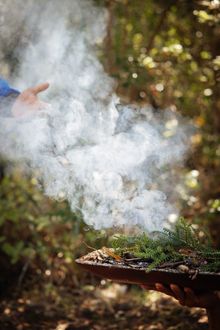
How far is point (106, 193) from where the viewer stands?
338 centimetres

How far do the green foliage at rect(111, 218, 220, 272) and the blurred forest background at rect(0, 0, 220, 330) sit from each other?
2147 millimetres

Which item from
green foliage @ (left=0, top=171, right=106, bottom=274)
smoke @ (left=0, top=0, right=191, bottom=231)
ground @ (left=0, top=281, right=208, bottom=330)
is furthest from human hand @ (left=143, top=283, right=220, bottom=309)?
green foliage @ (left=0, top=171, right=106, bottom=274)

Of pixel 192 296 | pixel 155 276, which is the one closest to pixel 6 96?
pixel 155 276

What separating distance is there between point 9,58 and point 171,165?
68.9 inches

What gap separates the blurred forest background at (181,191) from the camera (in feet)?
16.3

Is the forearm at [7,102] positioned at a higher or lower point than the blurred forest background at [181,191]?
higher

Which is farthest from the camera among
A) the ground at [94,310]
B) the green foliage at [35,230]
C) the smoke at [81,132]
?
the green foliage at [35,230]

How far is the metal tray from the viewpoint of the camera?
7.36ft

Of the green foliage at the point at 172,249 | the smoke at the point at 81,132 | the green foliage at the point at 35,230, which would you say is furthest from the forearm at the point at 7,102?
the green foliage at the point at 35,230

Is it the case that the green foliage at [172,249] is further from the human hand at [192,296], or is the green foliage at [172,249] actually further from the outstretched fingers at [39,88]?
the outstretched fingers at [39,88]

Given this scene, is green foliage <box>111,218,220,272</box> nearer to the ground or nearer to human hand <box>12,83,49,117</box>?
human hand <box>12,83,49,117</box>

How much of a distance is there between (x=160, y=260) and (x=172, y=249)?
200 mm

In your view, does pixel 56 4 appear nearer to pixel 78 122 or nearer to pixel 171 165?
pixel 78 122

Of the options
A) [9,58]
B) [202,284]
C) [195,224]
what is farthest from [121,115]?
[202,284]
